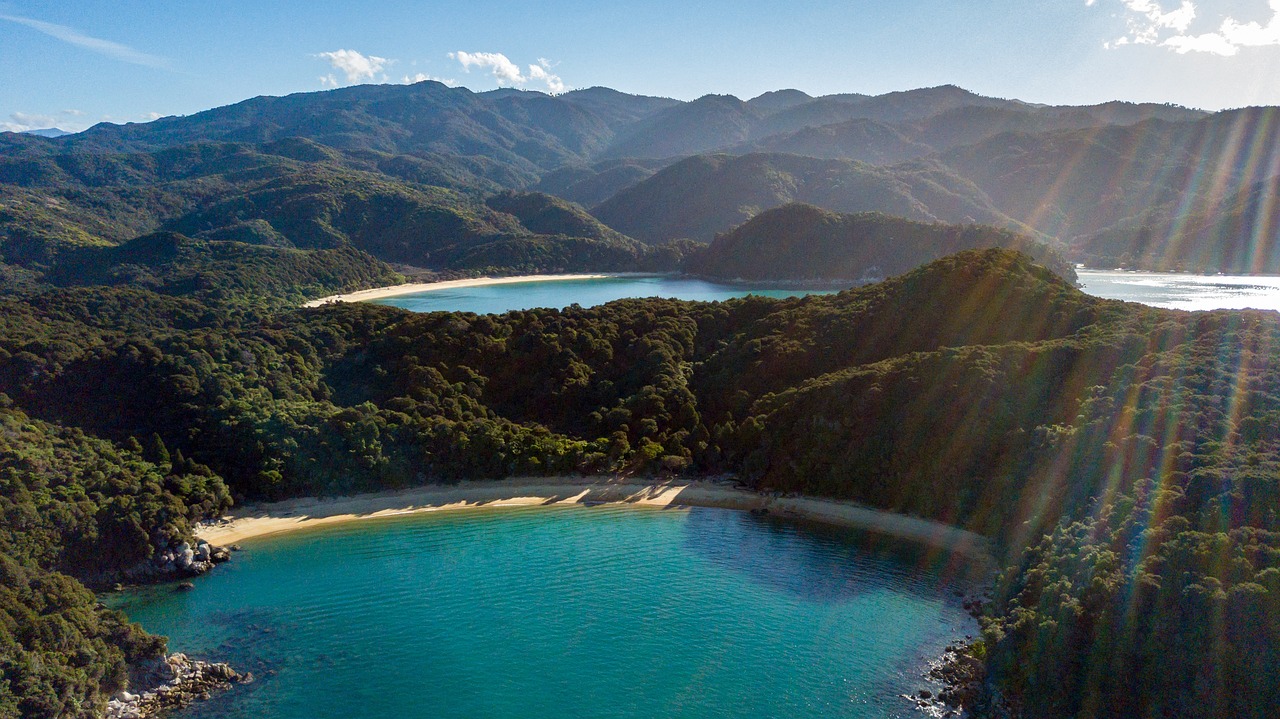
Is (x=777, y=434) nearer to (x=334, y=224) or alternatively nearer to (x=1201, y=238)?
(x=1201, y=238)

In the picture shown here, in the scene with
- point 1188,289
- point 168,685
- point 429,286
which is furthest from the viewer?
point 429,286

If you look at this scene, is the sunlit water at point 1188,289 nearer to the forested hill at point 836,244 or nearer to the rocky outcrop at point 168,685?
the forested hill at point 836,244

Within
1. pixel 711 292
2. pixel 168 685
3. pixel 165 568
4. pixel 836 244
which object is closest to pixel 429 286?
pixel 711 292

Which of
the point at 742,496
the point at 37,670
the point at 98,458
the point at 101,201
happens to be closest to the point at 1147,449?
the point at 742,496

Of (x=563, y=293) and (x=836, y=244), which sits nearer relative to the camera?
(x=563, y=293)

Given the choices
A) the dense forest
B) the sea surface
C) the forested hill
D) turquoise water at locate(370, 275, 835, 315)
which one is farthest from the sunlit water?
the dense forest

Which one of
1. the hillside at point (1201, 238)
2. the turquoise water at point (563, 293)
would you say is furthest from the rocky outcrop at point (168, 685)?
the hillside at point (1201, 238)

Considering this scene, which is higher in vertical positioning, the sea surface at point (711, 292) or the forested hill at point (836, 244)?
the forested hill at point (836, 244)
